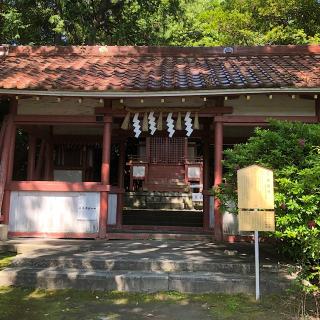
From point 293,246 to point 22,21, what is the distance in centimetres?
1630

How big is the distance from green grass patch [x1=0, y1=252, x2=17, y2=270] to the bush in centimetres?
379

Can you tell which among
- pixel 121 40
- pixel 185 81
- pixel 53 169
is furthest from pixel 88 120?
pixel 121 40

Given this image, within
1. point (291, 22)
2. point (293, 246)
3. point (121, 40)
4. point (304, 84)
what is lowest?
point (293, 246)

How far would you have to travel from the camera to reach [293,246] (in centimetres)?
627

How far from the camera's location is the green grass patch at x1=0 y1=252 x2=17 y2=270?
6.86 meters

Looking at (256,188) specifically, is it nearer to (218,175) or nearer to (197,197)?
(218,175)

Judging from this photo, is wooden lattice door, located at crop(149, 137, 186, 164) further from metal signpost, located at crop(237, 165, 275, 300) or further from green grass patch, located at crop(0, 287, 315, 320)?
green grass patch, located at crop(0, 287, 315, 320)

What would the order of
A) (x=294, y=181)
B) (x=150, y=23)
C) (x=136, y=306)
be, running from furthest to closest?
(x=150, y=23)
(x=294, y=181)
(x=136, y=306)

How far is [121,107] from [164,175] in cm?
585

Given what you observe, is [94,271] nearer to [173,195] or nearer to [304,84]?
[304,84]

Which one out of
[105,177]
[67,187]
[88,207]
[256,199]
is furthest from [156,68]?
[256,199]

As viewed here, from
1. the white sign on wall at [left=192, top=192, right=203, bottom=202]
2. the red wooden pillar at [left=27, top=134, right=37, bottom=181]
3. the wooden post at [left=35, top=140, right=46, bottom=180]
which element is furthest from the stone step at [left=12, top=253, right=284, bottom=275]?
the white sign on wall at [left=192, top=192, right=203, bottom=202]

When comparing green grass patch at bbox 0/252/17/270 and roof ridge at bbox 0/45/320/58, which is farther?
roof ridge at bbox 0/45/320/58

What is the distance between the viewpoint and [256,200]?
5.58 meters
